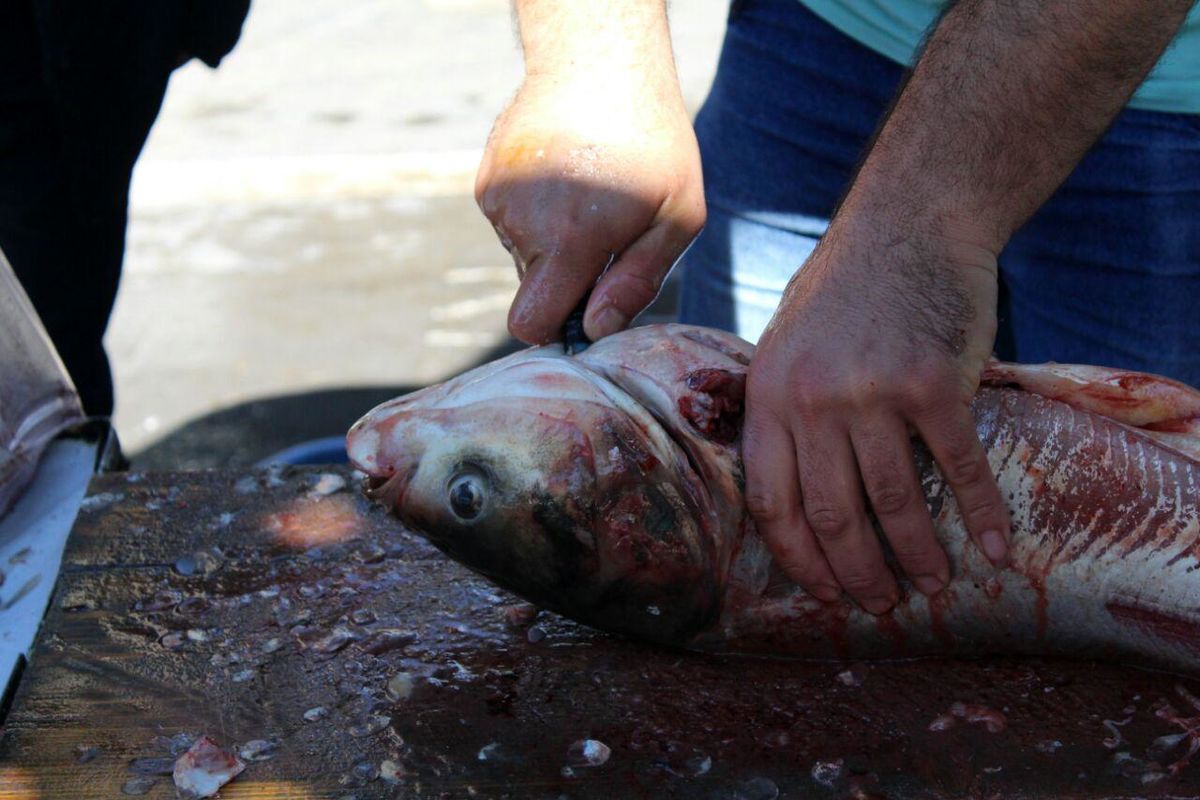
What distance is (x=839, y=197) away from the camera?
2514 mm

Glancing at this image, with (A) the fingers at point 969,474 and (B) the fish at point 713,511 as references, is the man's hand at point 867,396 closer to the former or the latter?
(A) the fingers at point 969,474

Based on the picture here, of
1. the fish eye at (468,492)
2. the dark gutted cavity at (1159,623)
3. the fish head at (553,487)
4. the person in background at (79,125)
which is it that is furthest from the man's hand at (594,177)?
the person in background at (79,125)

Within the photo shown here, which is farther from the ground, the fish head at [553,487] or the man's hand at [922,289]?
the man's hand at [922,289]

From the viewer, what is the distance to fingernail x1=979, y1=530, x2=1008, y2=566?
2049mm

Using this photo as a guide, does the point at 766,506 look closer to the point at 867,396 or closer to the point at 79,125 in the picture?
the point at 867,396

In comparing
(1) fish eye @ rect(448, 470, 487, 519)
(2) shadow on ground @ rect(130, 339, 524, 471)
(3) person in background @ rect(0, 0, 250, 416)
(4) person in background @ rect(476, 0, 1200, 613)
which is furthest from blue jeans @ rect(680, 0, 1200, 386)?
(2) shadow on ground @ rect(130, 339, 524, 471)

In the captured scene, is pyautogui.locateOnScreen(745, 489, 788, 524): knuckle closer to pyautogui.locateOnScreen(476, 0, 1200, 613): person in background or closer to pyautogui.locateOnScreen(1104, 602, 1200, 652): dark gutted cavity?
pyautogui.locateOnScreen(476, 0, 1200, 613): person in background

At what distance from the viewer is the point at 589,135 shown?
2426 millimetres

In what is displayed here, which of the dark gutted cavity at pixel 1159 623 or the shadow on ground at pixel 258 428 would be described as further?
the shadow on ground at pixel 258 428

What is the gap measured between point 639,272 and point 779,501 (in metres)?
0.60

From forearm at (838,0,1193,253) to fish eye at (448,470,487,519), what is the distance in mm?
733

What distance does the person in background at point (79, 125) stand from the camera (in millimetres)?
3139

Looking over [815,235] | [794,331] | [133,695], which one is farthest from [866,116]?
[133,695]

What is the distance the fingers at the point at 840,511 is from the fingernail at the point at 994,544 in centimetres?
16
